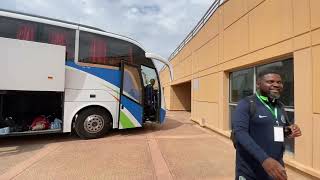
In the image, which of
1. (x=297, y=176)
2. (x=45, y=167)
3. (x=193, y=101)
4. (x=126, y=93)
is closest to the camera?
(x=297, y=176)

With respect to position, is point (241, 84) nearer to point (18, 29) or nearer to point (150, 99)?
point (150, 99)

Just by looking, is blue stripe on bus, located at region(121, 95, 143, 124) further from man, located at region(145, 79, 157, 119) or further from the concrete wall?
the concrete wall

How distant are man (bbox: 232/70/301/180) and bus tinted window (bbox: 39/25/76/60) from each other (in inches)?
282

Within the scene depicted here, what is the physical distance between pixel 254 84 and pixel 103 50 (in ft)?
15.8

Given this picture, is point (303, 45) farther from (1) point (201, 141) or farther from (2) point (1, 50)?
(2) point (1, 50)

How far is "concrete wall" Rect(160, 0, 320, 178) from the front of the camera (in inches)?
208

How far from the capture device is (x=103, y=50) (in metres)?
9.51

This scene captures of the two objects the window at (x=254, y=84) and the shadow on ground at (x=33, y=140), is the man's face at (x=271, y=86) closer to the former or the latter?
the window at (x=254, y=84)

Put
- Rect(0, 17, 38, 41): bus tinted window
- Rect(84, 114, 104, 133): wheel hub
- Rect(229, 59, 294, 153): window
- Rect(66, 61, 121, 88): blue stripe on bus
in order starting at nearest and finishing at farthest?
Rect(229, 59, 294, 153): window
Rect(0, 17, 38, 41): bus tinted window
Rect(66, 61, 121, 88): blue stripe on bus
Rect(84, 114, 104, 133): wheel hub

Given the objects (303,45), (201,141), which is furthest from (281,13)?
(201,141)

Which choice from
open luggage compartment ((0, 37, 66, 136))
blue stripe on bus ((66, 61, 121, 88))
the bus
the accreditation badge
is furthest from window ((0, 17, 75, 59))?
the accreditation badge

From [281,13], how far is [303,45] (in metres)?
1.17

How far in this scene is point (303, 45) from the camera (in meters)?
5.54

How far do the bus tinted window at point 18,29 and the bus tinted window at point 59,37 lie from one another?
9.3 inches
